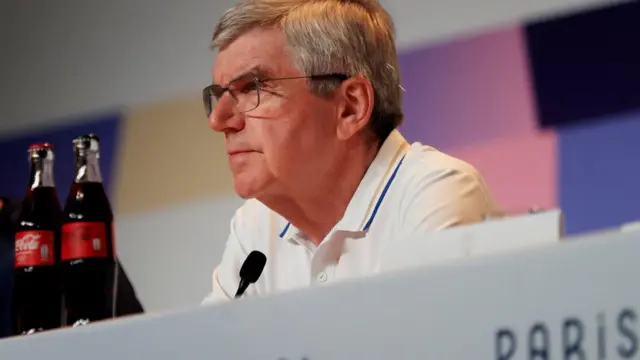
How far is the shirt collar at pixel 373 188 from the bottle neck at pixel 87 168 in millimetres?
284

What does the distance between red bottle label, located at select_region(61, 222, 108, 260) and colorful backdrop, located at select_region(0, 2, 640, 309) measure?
828 mm

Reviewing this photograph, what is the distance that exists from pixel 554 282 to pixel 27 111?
2.21 metres

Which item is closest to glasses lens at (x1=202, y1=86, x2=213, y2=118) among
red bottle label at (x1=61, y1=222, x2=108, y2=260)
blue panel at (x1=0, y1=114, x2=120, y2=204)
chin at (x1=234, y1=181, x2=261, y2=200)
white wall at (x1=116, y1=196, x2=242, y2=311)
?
chin at (x1=234, y1=181, x2=261, y2=200)

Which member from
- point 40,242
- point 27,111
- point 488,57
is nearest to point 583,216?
point 488,57

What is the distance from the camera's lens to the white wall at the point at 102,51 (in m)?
2.49

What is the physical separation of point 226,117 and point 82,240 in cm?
26

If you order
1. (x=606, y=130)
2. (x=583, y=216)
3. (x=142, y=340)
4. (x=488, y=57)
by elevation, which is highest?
(x=488, y=57)

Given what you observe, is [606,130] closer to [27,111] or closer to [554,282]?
[554,282]

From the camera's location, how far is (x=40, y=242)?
4.66 ft

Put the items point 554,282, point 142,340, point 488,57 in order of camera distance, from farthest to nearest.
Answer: point 488,57 < point 142,340 < point 554,282

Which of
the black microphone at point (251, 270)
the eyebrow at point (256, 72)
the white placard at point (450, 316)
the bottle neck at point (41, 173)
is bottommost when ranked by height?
the white placard at point (450, 316)

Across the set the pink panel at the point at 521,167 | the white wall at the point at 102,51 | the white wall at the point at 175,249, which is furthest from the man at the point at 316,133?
the white wall at the point at 175,249

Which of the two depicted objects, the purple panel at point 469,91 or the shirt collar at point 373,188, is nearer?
the shirt collar at point 373,188

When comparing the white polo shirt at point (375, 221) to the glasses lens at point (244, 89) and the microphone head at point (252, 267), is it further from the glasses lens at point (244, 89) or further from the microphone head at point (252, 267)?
the glasses lens at point (244, 89)
